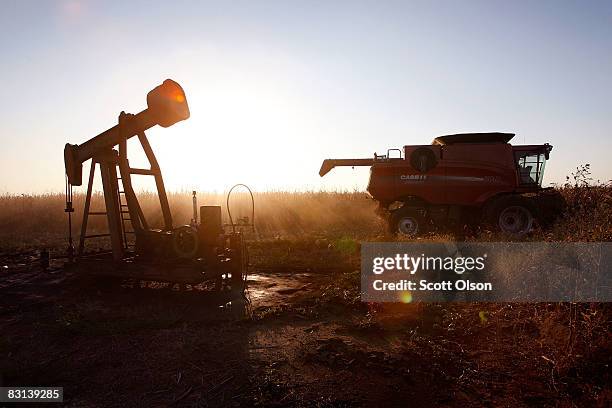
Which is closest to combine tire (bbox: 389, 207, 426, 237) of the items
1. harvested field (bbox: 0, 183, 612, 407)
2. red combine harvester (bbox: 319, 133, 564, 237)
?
red combine harvester (bbox: 319, 133, 564, 237)

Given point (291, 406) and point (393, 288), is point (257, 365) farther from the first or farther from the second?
point (393, 288)

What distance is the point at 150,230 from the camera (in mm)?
7926

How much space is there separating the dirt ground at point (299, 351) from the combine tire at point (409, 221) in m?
5.77

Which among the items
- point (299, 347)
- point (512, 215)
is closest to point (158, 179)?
point (299, 347)

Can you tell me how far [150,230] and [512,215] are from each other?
9557 mm

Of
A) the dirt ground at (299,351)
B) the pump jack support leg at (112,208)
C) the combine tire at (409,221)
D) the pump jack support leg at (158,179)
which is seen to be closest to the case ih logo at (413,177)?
the combine tire at (409,221)

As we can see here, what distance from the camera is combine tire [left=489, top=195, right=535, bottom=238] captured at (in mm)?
11734

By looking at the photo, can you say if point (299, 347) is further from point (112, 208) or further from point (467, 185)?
point (467, 185)

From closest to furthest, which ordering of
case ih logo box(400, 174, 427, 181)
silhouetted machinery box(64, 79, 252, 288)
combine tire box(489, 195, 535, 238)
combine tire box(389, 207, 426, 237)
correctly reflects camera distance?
1. silhouetted machinery box(64, 79, 252, 288)
2. combine tire box(489, 195, 535, 238)
3. case ih logo box(400, 174, 427, 181)
4. combine tire box(389, 207, 426, 237)

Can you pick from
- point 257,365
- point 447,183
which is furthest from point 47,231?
point 257,365

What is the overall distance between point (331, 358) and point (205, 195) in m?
33.6

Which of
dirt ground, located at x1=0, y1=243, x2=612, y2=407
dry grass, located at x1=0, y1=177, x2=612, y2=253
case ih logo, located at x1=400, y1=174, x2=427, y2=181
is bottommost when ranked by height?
dirt ground, located at x1=0, y1=243, x2=612, y2=407

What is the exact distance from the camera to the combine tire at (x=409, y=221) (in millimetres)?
12742

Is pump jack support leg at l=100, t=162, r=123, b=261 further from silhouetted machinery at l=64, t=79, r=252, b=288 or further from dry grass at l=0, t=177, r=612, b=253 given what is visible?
dry grass at l=0, t=177, r=612, b=253
